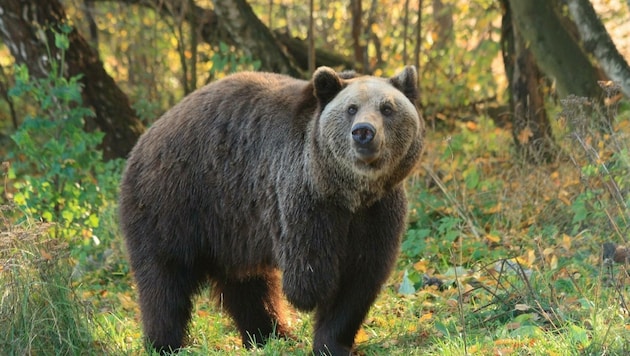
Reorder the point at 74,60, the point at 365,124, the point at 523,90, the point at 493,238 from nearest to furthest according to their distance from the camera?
the point at 365,124 < the point at 493,238 < the point at 523,90 < the point at 74,60

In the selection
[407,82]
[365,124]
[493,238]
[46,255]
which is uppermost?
[407,82]

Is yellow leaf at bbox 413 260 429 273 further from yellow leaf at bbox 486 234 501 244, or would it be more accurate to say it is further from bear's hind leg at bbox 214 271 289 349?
bear's hind leg at bbox 214 271 289 349

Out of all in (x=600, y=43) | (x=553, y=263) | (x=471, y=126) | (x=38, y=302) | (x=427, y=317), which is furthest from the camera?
(x=471, y=126)

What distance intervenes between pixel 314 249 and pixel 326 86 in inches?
41.2

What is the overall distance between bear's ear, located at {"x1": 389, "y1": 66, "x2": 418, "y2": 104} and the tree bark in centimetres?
332

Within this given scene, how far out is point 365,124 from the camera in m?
5.32

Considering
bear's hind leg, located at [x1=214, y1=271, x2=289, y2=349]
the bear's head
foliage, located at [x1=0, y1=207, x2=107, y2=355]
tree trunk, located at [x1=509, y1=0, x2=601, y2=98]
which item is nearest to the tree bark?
tree trunk, located at [x1=509, y1=0, x2=601, y2=98]

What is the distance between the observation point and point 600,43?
8.52 meters

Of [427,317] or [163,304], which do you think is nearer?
[163,304]

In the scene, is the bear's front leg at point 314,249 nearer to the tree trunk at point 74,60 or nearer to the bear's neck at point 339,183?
the bear's neck at point 339,183

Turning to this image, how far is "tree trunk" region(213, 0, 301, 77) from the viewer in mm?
11805

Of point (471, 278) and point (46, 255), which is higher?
point (46, 255)

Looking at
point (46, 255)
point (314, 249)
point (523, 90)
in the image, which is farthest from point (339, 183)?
point (523, 90)

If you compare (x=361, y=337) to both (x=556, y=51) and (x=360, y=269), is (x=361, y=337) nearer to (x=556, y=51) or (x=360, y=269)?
(x=360, y=269)
